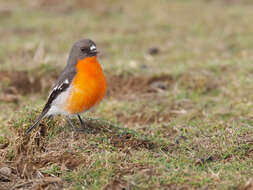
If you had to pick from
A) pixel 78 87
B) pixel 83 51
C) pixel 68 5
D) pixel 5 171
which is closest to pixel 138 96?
pixel 83 51

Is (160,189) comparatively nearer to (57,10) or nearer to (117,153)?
(117,153)

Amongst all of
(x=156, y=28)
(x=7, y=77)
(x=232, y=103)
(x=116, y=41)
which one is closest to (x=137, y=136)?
(x=232, y=103)

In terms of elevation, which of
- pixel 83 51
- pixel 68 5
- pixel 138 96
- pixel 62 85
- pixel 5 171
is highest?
pixel 83 51

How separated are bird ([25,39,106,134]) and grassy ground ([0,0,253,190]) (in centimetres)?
20

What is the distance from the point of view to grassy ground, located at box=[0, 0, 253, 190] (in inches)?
164

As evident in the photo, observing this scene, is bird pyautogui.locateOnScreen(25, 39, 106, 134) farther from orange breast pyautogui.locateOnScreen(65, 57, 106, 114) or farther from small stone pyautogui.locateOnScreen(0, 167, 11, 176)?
small stone pyautogui.locateOnScreen(0, 167, 11, 176)

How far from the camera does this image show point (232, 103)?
270 inches

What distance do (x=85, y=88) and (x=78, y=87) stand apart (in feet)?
0.29

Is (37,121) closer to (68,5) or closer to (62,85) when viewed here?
(62,85)

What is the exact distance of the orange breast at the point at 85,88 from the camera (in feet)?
16.0

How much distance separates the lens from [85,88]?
15.9ft

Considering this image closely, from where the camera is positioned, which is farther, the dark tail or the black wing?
the black wing

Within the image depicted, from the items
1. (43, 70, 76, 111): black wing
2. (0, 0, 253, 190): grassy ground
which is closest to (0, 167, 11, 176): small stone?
(0, 0, 253, 190): grassy ground

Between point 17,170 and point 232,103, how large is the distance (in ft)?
12.1
